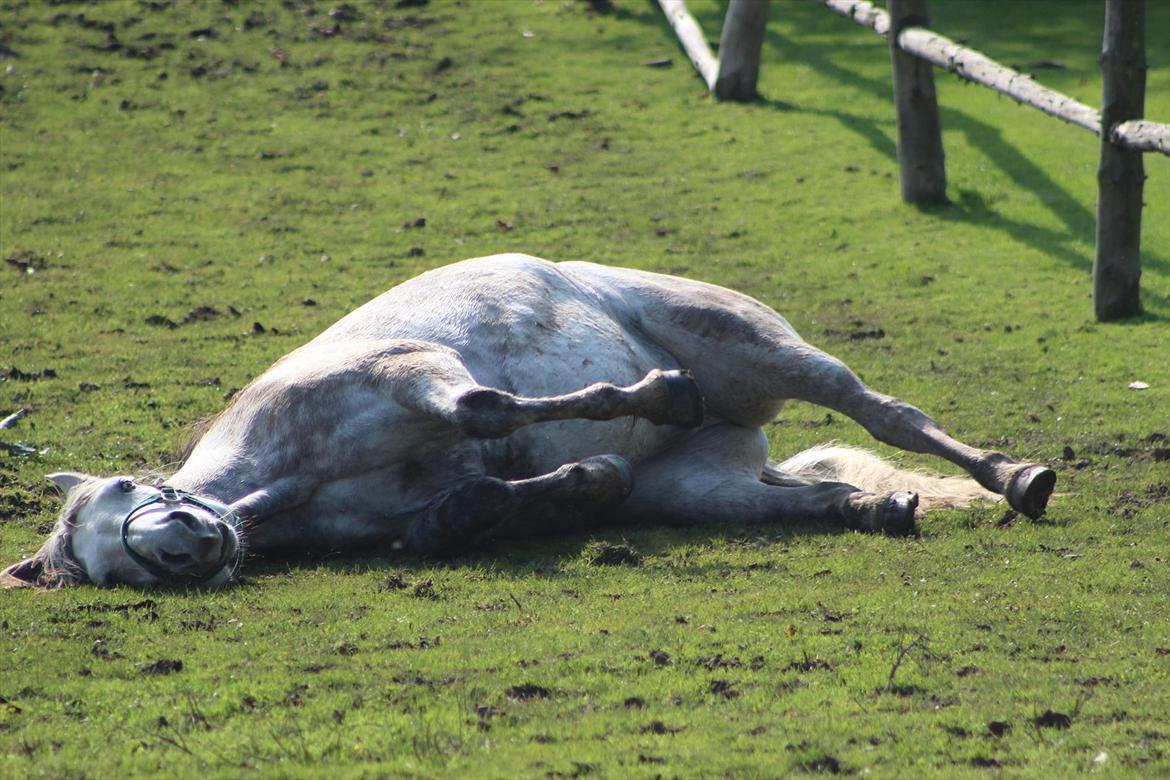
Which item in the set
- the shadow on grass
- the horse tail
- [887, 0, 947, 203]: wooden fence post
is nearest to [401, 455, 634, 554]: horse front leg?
the shadow on grass

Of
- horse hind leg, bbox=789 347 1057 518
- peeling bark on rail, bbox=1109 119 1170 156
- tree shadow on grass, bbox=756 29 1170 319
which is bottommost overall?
tree shadow on grass, bbox=756 29 1170 319

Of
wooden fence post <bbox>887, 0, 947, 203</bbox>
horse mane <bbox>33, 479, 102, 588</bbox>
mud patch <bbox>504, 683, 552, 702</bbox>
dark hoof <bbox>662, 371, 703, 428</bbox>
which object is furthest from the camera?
wooden fence post <bbox>887, 0, 947, 203</bbox>

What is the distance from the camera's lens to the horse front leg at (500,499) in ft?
18.5

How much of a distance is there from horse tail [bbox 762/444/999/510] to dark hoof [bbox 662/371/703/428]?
1.41 m

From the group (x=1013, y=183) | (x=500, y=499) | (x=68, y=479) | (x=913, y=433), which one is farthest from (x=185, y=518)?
(x=1013, y=183)

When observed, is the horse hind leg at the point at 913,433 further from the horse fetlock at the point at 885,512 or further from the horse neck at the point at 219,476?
the horse neck at the point at 219,476

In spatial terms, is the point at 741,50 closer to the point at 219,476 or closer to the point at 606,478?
the point at 606,478

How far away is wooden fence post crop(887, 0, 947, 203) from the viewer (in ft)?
43.9

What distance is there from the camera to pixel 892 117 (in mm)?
16734

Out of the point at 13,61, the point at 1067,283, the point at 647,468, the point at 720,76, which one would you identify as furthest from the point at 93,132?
the point at 647,468

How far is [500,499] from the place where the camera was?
5648 mm

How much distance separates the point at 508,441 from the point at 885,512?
1.60 metres

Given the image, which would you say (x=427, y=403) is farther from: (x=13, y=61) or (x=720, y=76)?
(x=13, y=61)

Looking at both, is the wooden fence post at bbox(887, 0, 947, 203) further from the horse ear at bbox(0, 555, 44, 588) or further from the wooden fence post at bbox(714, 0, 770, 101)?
the horse ear at bbox(0, 555, 44, 588)
